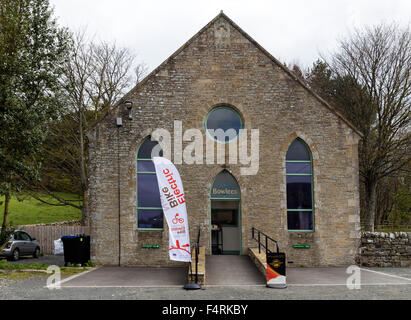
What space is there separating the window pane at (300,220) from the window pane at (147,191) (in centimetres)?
493

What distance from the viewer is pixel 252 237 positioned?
48.6ft

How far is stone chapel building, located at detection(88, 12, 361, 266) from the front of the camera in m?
14.9

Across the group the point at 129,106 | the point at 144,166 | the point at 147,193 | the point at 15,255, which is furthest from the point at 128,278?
the point at 15,255

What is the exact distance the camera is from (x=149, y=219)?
15102mm

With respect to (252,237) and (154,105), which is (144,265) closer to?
(252,237)

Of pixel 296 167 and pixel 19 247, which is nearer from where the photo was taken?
pixel 296 167

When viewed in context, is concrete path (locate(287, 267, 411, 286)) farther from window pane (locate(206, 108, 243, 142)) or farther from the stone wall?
window pane (locate(206, 108, 243, 142))

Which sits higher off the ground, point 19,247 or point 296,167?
point 296,167

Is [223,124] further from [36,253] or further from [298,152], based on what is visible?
[36,253]

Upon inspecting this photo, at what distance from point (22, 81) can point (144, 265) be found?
818 cm

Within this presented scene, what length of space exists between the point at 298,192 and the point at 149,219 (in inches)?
224

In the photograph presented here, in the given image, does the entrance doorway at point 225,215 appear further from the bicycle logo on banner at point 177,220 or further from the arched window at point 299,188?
the bicycle logo on banner at point 177,220

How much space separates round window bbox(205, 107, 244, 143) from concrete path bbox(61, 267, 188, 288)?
5.07 metres
